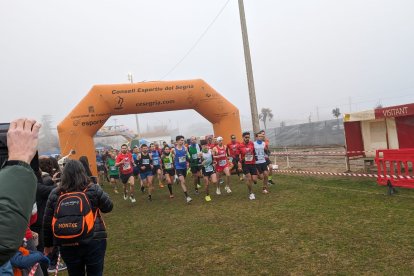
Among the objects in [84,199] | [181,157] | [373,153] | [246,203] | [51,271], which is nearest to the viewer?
[84,199]

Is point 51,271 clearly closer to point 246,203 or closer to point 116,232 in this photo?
point 116,232

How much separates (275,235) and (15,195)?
221 inches

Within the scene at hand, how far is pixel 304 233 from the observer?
20.3ft

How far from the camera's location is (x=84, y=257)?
11.8ft

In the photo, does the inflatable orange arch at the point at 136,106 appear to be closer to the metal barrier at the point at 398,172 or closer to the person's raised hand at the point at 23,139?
the metal barrier at the point at 398,172

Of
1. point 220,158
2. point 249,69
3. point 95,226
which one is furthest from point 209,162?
point 95,226

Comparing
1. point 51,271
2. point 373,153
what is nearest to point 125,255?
point 51,271

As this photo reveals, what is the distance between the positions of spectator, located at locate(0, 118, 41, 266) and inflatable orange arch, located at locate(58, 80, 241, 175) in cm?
1243

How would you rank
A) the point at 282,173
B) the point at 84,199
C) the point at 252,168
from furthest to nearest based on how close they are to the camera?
the point at 282,173 < the point at 252,168 < the point at 84,199

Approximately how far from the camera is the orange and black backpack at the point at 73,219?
10.9 ft

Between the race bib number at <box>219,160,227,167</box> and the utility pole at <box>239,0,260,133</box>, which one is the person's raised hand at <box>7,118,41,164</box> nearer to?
the race bib number at <box>219,160,227,167</box>

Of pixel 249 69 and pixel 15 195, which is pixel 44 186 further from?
pixel 249 69

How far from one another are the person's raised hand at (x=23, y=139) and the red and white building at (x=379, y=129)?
12.1m

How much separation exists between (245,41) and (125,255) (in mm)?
11499
